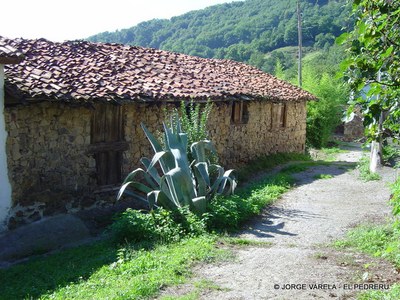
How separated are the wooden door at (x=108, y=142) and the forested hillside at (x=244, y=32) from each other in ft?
121

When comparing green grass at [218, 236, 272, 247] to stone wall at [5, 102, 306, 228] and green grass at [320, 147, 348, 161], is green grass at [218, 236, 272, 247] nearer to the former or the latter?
stone wall at [5, 102, 306, 228]

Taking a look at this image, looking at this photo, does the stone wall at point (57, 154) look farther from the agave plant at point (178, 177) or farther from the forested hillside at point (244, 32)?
the forested hillside at point (244, 32)

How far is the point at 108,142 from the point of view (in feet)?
29.9

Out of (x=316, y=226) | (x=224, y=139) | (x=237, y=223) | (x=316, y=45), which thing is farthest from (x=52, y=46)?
(x=316, y=45)

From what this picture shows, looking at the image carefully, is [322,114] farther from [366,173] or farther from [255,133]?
[366,173]

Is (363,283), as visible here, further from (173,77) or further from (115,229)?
(173,77)

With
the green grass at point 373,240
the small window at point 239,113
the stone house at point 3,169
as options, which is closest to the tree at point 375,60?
the green grass at point 373,240

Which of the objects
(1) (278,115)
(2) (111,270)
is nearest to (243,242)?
(2) (111,270)

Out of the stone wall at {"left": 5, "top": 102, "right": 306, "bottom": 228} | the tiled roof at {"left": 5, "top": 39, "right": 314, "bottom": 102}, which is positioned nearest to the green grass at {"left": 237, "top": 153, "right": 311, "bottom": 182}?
the tiled roof at {"left": 5, "top": 39, "right": 314, "bottom": 102}

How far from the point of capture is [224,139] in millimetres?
12211

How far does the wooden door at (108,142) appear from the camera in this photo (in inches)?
352

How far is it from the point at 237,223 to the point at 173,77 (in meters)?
5.31

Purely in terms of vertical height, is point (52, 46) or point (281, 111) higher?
point (52, 46)

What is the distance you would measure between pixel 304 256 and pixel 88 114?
200 inches
